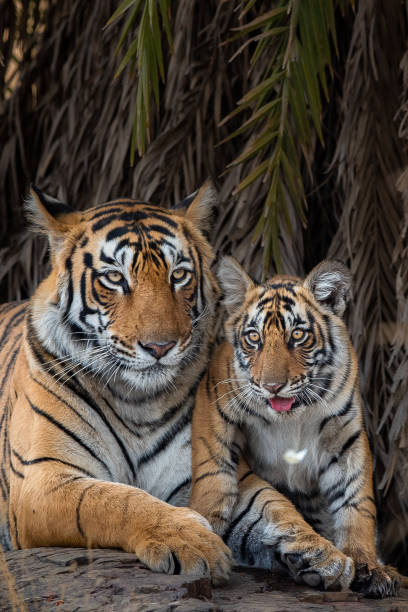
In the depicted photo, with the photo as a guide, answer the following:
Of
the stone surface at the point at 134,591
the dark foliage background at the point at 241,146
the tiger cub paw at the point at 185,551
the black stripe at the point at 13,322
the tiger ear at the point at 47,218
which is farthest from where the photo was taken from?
the dark foliage background at the point at 241,146

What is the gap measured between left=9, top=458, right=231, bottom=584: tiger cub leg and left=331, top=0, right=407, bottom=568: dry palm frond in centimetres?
203

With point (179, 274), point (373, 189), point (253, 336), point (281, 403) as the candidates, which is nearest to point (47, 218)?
point (179, 274)

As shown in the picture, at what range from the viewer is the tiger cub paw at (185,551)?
2.72 metres

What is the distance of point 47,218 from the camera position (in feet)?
11.8

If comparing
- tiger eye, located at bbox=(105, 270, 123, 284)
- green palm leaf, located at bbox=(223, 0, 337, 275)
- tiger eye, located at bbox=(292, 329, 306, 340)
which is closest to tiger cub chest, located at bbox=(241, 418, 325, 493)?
tiger eye, located at bbox=(292, 329, 306, 340)

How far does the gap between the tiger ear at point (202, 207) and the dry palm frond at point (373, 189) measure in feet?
3.71

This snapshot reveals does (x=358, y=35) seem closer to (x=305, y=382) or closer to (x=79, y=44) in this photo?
(x=79, y=44)

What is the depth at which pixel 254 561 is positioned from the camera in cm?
328

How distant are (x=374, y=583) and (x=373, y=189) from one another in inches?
96.3

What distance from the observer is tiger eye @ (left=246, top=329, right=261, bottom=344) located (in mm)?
3225

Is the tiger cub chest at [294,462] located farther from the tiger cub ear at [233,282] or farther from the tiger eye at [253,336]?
the tiger cub ear at [233,282]

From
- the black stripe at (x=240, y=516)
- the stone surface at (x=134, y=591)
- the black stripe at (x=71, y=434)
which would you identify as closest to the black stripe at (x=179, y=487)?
the black stripe at (x=71, y=434)

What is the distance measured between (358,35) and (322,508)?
2.49 metres

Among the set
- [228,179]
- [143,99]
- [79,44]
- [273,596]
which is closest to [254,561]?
[273,596]
